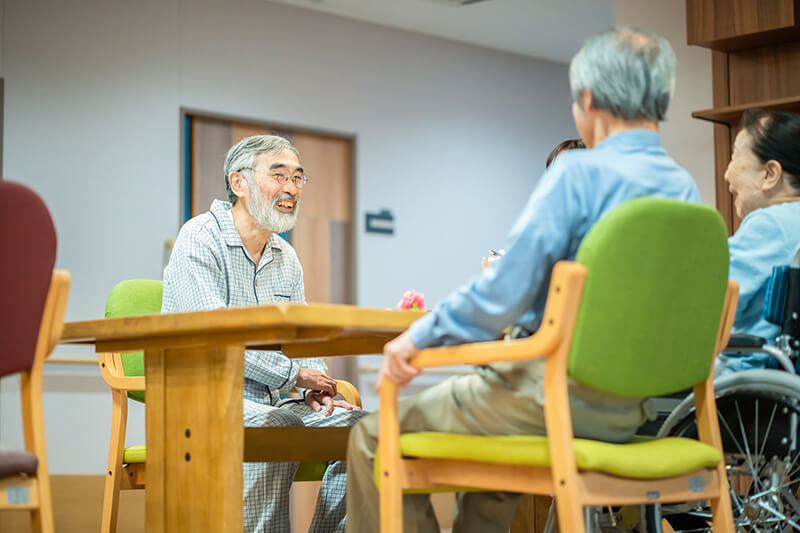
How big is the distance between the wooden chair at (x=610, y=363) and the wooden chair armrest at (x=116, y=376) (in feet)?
3.88

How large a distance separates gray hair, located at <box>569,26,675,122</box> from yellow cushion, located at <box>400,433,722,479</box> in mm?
639

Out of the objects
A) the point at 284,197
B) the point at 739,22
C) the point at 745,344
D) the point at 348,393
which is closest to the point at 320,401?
the point at 348,393

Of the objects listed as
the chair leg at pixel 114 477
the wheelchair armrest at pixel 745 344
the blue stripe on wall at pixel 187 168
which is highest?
the blue stripe on wall at pixel 187 168

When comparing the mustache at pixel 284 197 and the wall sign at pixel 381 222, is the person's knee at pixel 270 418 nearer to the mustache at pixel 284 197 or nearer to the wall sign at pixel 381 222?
the mustache at pixel 284 197

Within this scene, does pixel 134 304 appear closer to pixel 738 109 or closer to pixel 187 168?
pixel 738 109

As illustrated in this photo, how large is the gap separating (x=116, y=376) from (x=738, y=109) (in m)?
3.06

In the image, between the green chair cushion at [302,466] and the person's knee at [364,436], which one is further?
the green chair cushion at [302,466]

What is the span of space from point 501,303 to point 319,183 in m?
4.94

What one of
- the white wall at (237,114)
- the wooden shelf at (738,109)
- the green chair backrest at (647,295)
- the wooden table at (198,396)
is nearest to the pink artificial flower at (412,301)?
the wooden table at (198,396)

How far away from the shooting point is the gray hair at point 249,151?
10.6 ft

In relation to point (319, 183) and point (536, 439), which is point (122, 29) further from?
point (536, 439)

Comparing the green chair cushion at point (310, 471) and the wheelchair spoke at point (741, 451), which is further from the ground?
the wheelchair spoke at point (741, 451)

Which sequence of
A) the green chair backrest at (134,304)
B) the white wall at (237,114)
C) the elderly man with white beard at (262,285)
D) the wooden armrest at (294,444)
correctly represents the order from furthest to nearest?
1. the white wall at (237,114)
2. the green chair backrest at (134,304)
3. the elderly man with white beard at (262,285)
4. the wooden armrest at (294,444)

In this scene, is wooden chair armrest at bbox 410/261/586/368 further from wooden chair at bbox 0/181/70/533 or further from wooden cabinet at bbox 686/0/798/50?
wooden cabinet at bbox 686/0/798/50
